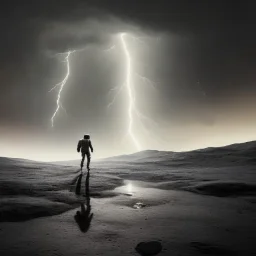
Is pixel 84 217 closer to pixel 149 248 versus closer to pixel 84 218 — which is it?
pixel 84 218

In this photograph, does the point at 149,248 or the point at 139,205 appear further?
the point at 139,205

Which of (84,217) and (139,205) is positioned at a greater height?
(139,205)

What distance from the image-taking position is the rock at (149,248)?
14.0 ft

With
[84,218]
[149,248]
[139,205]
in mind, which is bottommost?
[149,248]

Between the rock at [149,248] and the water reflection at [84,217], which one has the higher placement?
the water reflection at [84,217]

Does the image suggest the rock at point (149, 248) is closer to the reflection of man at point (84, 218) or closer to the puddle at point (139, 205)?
the reflection of man at point (84, 218)

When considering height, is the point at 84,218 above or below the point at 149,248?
above

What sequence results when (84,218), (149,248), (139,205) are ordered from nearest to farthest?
(149,248)
(84,218)
(139,205)

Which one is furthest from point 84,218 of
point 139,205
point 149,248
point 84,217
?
point 149,248

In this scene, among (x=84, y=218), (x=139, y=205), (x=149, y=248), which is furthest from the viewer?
(x=139, y=205)

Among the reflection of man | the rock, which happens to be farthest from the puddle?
the rock

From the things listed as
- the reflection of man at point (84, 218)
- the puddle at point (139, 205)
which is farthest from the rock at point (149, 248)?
the puddle at point (139, 205)

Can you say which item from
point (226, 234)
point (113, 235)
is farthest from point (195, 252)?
point (113, 235)

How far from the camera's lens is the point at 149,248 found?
439cm
